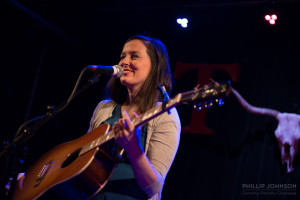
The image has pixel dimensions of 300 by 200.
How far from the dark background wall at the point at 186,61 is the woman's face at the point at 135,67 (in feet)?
7.78

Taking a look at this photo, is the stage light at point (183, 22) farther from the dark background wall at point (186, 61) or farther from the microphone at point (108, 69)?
the microphone at point (108, 69)

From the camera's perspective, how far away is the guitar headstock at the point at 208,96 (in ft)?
5.64

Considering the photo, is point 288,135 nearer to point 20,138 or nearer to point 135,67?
point 135,67

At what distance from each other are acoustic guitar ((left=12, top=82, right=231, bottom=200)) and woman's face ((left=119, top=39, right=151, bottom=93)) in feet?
1.58

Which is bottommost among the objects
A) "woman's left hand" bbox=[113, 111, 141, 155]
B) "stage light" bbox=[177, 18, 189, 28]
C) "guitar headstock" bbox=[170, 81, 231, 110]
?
"woman's left hand" bbox=[113, 111, 141, 155]

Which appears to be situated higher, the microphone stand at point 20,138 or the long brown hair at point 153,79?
the long brown hair at point 153,79

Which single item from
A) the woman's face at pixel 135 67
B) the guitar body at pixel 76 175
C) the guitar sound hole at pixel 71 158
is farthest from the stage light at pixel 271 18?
the guitar sound hole at pixel 71 158

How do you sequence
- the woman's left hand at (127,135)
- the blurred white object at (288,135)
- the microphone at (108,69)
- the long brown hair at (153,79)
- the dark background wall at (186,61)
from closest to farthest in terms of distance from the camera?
the woman's left hand at (127,135) < the microphone at (108,69) < the long brown hair at (153,79) < the blurred white object at (288,135) < the dark background wall at (186,61)

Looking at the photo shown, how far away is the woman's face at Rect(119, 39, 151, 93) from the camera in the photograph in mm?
2465

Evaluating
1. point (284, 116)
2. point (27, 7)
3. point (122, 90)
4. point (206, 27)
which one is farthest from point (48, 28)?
point (284, 116)

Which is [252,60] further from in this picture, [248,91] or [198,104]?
[198,104]

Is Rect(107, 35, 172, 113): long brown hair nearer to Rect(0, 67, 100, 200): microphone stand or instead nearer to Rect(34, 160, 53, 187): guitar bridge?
Rect(0, 67, 100, 200): microphone stand

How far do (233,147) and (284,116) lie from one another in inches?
31.8

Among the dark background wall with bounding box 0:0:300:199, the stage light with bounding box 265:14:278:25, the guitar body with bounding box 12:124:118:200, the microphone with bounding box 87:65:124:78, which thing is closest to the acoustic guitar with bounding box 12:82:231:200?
→ the guitar body with bounding box 12:124:118:200
